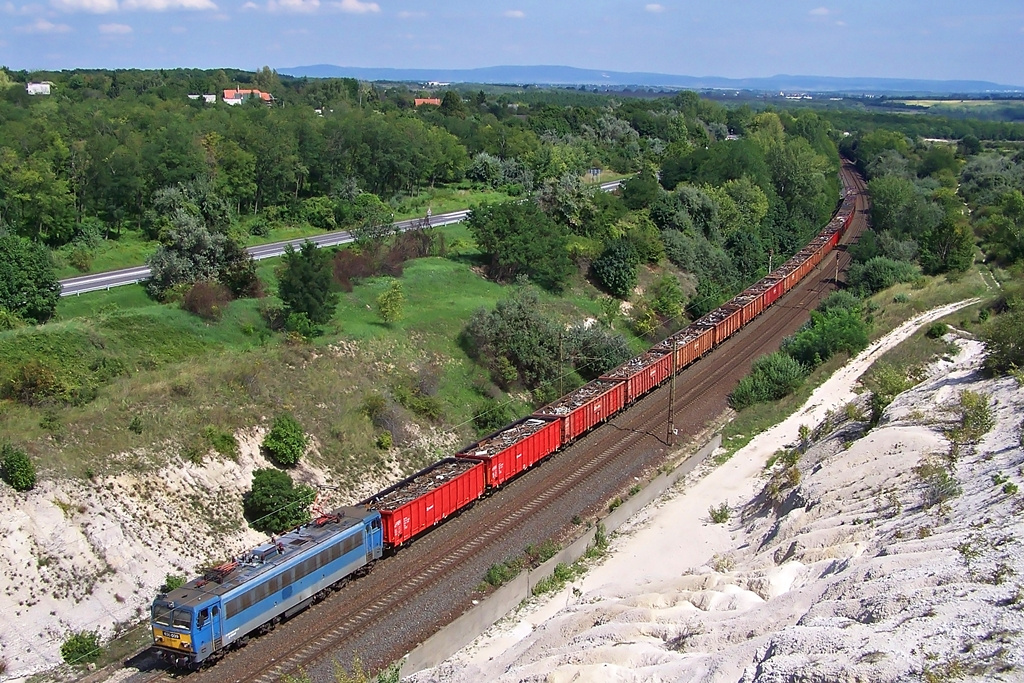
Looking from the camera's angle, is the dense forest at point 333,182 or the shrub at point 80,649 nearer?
the shrub at point 80,649

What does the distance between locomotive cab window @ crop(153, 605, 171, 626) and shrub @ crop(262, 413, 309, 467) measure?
14.1 meters

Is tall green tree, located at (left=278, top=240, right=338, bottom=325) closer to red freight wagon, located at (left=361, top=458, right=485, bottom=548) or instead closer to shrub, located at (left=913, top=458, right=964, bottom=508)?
red freight wagon, located at (left=361, top=458, right=485, bottom=548)

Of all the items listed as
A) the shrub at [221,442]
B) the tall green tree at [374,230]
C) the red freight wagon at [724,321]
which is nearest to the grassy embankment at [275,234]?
the tall green tree at [374,230]

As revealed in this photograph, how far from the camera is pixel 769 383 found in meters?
52.6

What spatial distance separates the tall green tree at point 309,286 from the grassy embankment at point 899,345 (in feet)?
73.5

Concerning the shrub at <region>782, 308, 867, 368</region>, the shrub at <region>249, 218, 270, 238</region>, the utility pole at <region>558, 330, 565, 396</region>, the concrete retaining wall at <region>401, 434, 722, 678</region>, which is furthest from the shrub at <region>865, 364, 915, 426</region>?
the shrub at <region>249, 218, 270, 238</region>

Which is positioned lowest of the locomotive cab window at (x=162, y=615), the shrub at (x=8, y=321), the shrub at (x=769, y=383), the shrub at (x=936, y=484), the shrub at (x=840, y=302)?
the shrub at (x=769, y=383)

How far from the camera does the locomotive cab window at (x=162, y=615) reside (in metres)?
24.7

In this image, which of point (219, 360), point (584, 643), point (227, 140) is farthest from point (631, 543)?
point (227, 140)

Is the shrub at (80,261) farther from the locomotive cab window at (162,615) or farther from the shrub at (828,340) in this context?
the shrub at (828,340)

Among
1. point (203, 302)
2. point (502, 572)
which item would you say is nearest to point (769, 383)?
point (502, 572)

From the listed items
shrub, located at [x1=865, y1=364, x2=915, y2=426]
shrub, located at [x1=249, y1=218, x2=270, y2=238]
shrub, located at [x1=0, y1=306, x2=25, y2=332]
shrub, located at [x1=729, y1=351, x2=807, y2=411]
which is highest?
shrub, located at [x1=249, y1=218, x2=270, y2=238]

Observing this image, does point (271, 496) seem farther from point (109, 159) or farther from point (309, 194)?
point (309, 194)

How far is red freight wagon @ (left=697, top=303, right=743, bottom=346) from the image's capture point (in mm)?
62312
